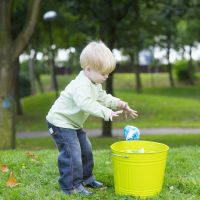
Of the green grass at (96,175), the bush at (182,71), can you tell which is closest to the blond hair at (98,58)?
the green grass at (96,175)

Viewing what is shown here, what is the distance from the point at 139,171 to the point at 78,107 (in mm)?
769

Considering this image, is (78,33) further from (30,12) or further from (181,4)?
Answer: (30,12)

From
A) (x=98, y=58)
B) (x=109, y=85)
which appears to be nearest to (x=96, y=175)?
(x=98, y=58)

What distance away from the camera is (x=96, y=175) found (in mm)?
4770

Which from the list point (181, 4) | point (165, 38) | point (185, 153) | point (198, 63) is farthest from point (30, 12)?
point (198, 63)

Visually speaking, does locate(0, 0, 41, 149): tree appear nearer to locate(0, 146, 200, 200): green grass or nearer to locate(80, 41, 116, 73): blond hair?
locate(0, 146, 200, 200): green grass

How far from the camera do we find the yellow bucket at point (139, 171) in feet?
12.2

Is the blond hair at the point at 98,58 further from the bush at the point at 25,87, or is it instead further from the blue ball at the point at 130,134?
the bush at the point at 25,87

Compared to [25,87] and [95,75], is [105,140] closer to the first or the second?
[95,75]

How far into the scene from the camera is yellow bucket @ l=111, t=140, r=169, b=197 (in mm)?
3723

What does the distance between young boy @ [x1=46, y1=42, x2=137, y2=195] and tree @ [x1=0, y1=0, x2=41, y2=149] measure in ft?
17.1

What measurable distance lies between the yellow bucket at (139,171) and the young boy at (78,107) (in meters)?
0.37

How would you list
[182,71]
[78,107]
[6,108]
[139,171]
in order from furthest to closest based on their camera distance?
1. [182,71]
2. [6,108]
3. [78,107]
4. [139,171]

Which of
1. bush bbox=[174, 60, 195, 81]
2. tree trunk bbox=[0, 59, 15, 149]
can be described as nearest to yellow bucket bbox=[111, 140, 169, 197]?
tree trunk bbox=[0, 59, 15, 149]
